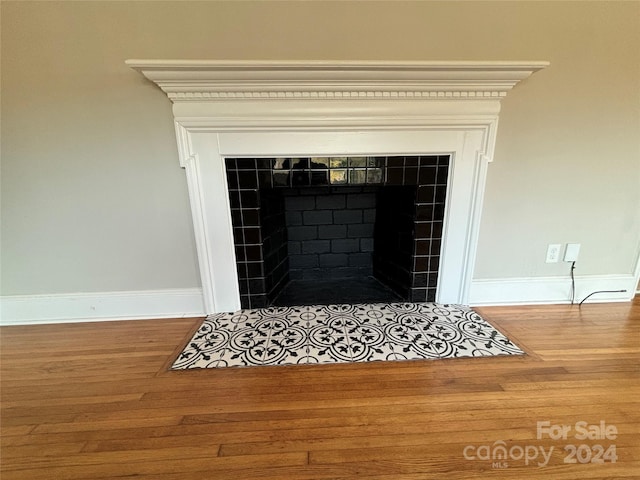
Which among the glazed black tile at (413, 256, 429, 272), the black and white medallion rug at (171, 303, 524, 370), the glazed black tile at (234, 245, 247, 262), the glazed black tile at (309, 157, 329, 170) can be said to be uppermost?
the glazed black tile at (309, 157, 329, 170)

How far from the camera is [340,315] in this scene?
1.74 m

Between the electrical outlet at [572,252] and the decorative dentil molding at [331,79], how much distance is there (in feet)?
3.65

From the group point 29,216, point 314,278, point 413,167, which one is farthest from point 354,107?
point 29,216

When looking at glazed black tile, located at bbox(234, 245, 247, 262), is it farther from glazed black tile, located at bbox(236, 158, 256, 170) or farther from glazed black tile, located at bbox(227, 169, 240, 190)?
glazed black tile, located at bbox(236, 158, 256, 170)

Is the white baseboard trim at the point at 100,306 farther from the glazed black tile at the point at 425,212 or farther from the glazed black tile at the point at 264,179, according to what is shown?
the glazed black tile at the point at 425,212

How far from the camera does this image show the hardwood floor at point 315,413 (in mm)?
884

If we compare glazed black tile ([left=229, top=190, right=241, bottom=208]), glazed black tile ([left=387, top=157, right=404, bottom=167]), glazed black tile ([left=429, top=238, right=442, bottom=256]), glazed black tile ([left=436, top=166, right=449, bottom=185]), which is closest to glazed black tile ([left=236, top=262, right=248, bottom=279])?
glazed black tile ([left=229, top=190, right=241, bottom=208])

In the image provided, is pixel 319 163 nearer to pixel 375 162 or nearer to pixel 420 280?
pixel 375 162

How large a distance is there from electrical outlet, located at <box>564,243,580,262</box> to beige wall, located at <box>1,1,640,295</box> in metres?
0.06

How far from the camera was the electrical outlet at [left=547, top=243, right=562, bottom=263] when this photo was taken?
1.81 m

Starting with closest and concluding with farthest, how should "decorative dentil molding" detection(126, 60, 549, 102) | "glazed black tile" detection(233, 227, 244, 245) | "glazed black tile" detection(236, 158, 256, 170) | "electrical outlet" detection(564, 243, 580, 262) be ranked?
"decorative dentil molding" detection(126, 60, 549, 102)
"glazed black tile" detection(236, 158, 256, 170)
"glazed black tile" detection(233, 227, 244, 245)
"electrical outlet" detection(564, 243, 580, 262)

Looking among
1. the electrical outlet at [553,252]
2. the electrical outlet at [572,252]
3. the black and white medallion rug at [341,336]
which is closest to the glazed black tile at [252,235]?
the black and white medallion rug at [341,336]

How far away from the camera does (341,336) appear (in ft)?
5.00

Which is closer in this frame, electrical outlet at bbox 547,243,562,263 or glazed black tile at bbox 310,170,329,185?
glazed black tile at bbox 310,170,329,185
